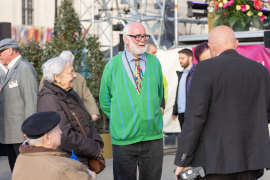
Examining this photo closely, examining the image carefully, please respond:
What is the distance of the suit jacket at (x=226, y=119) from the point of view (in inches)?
101

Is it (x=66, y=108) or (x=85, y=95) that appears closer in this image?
(x=66, y=108)

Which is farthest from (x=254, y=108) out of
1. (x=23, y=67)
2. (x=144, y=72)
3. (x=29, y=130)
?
(x=23, y=67)

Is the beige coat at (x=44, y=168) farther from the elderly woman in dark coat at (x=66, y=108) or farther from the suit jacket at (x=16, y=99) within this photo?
the suit jacket at (x=16, y=99)

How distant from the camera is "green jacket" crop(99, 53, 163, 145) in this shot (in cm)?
352

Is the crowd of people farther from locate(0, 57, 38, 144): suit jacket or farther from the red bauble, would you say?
the red bauble

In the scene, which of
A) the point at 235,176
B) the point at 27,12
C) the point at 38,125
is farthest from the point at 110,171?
the point at 27,12

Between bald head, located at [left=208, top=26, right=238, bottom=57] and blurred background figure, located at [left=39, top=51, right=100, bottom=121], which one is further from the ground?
bald head, located at [left=208, top=26, right=238, bottom=57]

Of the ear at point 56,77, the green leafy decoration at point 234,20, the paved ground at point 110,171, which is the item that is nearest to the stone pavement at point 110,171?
the paved ground at point 110,171

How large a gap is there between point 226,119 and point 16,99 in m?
2.65

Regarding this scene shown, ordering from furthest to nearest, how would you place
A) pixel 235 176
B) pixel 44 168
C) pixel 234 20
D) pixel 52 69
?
pixel 234 20 → pixel 52 69 → pixel 235 176 → pixel 44 168

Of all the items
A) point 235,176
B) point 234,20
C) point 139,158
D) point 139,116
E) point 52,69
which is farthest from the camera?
point 234,20

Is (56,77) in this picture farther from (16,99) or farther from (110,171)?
(110,171)

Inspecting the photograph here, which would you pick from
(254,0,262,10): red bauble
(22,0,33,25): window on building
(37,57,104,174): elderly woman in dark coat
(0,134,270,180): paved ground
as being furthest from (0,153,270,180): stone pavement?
(22,0,33,25): window on building

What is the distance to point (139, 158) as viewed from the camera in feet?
12.0
